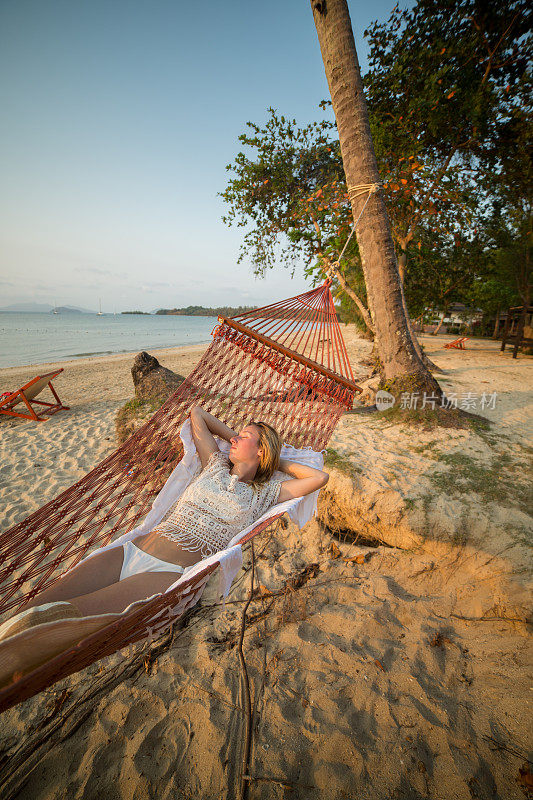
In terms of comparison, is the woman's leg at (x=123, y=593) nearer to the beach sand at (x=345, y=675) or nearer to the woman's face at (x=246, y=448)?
the beach sand at (x=345, y=675)

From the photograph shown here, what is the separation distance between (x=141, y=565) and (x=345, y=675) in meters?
0.86

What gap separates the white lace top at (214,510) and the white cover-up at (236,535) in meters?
0.05

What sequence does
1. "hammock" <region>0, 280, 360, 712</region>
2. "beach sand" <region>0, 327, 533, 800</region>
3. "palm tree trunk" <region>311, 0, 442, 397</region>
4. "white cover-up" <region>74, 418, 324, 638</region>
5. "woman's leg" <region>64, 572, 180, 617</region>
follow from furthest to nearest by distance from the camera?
"palm tree trunk" <region>311, 0, 442, 397</region>
"hammock" <region>0, 280, 360, 712</region>
"white cover-up" <region>74, 418, 324, 638</region>
"woman's leg" <region>64, 572, 180, 617</region>
"beach sand" <region>0, 327, 533, 800</region>

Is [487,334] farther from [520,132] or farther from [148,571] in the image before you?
[148,571]

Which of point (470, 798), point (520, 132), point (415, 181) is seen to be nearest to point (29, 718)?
point (470, 798)

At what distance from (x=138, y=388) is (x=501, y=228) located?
1019 centimetres

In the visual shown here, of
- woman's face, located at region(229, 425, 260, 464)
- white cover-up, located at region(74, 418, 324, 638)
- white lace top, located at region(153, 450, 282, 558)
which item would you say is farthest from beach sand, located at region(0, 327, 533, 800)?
woman's face, located at region(229, 425, 260, 464)

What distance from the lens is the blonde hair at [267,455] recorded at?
5.01 feet

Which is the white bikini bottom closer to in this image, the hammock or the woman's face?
the hammock

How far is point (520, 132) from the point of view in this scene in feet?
13.7

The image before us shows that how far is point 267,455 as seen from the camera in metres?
1.53

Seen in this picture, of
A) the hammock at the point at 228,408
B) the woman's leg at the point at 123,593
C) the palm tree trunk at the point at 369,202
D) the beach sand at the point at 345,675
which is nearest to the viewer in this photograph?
the beach sand at the point at 345,675

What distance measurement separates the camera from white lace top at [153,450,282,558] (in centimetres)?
134

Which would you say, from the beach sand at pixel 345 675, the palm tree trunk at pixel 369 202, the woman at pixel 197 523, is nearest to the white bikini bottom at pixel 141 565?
the woman at pixel 197 523
